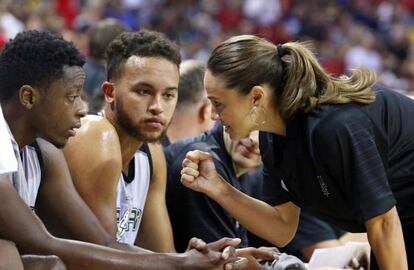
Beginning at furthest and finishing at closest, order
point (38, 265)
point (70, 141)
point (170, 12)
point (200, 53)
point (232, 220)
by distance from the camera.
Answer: point (170, 12), point (200, 53), point (232, 220), point (70, 141), point (38, 265)

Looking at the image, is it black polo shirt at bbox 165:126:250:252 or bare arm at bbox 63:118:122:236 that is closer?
bare arm at bbox 63:118:122:236

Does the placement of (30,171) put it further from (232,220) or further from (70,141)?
(232,220)

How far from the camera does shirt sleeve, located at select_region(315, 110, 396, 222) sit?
11.6 ft

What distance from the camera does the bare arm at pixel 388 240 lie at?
3537 mm

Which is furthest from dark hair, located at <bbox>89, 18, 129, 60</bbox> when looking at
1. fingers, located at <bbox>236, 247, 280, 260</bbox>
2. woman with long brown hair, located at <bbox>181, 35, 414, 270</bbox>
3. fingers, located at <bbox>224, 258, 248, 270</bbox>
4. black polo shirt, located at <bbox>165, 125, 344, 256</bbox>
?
fingers, located at <bbox>224, 258, 248, 270</bbox>

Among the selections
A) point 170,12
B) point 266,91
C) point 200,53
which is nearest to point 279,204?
point 266,91

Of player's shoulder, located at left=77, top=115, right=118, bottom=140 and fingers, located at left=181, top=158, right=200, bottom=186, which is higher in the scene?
player's shoulder, located at left=77, top=115, right=118, bottom=140

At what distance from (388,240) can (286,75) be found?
2.45ft

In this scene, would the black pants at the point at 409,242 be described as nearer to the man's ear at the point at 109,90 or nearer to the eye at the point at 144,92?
the eye at the point at 144,92

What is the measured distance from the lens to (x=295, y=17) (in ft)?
48.8

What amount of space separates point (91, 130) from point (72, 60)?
0.45m

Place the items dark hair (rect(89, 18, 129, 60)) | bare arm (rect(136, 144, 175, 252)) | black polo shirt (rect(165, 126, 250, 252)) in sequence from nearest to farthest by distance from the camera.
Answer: bare arm (rect(136, 144, 175, 252)) < black polo shirt (rect(165, 126, 250, 252)) < dark hair (rect(89, 18, 129, 60))

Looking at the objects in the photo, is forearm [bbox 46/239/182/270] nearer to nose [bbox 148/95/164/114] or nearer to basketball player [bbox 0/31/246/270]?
basketball player [bbox 0/31/246/270]

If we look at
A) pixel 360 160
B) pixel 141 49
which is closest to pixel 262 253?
pixel 360 160
